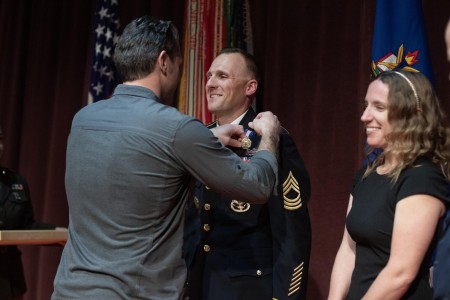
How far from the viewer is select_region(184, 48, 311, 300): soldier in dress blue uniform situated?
2.26m

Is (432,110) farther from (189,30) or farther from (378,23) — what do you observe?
(189,30)

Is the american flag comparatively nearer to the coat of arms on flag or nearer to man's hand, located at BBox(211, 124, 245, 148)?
the coat of arms on flag

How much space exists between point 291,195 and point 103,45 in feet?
8.11

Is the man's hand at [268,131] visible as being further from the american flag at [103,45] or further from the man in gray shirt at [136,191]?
the american flag at [103,45]

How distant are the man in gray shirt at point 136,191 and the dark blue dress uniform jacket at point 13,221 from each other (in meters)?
1.98

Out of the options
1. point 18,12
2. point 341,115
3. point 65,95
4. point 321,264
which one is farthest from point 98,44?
point 321,264

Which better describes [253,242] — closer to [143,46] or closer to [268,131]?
[268,131]

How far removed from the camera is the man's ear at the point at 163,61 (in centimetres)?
185

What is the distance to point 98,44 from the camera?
172 inches

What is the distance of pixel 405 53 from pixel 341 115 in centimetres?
62

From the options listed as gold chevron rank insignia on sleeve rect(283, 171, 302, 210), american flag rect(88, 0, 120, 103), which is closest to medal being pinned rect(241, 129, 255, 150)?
gold chevron rank insignia on sleeve rect(283, 171, 302, 210)

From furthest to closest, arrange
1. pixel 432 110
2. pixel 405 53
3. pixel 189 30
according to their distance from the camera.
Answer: pixel 189 30
pixel 405 53
pixel 432 110

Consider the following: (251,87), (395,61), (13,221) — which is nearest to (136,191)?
(251,87)

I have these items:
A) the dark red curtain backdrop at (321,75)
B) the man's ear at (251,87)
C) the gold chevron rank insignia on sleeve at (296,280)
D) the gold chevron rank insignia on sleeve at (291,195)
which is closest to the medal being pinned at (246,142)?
the gold chevron rank insignia on sleeve at (291,195)
